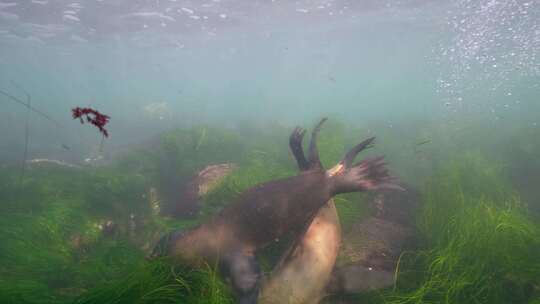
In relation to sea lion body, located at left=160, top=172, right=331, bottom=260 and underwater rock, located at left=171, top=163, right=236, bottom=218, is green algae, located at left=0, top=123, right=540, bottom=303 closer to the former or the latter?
sea lion body, located at left=160, top=172, right=331, bottom=260

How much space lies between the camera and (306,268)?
147 inches

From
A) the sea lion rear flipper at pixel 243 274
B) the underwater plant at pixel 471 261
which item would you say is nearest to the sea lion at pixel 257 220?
the sea lion rear flipper at pixel 243 274

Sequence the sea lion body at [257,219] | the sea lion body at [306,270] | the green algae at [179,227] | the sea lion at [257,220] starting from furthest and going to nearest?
1. the sea lion body at [257,219]
2. the sea lion at [257,220]
3. the sea lion body at [306,270]
4. the green algae at [179,227]

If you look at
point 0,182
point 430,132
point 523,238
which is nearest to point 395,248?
point 523,238

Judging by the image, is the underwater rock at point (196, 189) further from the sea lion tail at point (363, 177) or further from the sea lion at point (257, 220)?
the sea lion tail at point (363, 177)

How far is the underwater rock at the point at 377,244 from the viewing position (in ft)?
13.0

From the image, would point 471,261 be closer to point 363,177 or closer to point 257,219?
point 363,177

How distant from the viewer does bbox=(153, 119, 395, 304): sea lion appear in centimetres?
376

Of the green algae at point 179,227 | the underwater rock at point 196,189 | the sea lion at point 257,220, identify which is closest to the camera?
the green algae at point 179,227

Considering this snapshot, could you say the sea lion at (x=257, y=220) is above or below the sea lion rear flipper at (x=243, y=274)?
above

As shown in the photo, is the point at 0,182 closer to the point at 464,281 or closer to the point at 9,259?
the point at 9,259

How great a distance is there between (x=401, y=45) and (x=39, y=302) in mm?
56445

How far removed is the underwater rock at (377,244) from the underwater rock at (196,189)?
320 centimetres

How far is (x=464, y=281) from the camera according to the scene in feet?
12.5
